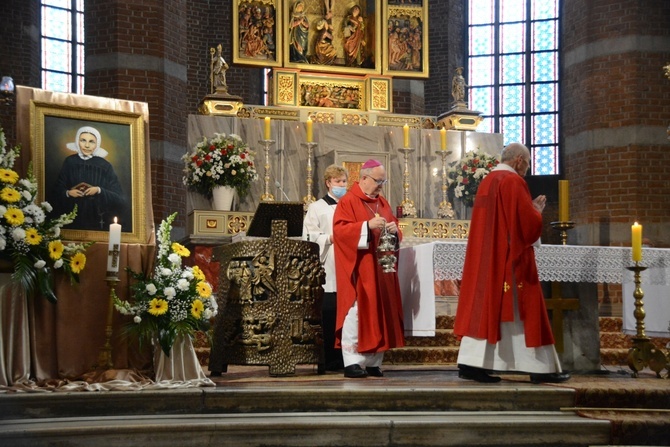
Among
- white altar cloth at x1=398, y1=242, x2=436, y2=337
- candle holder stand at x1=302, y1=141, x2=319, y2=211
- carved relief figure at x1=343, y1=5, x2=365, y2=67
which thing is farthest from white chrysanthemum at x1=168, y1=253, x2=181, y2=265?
carved relief figure at x1=343, y1=5, x2=365, y2=67

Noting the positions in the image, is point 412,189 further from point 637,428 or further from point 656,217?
point 637,428

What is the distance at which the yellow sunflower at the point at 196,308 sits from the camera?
711 cm

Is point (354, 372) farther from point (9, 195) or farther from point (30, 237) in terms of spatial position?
point (9, 195)

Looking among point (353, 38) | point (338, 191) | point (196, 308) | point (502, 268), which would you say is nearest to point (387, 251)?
point (502, 268)

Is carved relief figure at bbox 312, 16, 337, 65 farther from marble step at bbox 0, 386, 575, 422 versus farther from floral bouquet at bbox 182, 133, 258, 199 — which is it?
marble step at bbox 0, 386, 575, 422

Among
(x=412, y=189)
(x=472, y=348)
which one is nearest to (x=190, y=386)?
(x=472, y=348)

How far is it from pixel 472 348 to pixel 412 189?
546cm

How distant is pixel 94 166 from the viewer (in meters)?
7.29

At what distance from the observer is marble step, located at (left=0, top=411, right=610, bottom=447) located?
19.1ft

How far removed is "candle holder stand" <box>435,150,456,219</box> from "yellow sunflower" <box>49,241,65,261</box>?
20.8ft

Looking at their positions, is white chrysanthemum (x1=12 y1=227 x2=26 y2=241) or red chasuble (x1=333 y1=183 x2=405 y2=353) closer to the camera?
white chrysanthemum (x1=12 y1=227 x2=26 y2=241)

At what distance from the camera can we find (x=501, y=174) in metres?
7.71

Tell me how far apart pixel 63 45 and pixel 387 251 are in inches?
478

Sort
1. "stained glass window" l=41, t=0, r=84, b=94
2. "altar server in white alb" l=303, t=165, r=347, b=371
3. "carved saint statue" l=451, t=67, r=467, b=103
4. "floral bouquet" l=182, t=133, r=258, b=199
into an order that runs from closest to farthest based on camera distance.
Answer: "altar server in white alb" l=303, t=165, r=347, b=371 → "floral bouquet" l=182, t=133, r=258, b=199 → "carved saint statue" l=451, t=67, r=467, b=103 → "stained glass window" l=41, t=0, r=84, b=94
